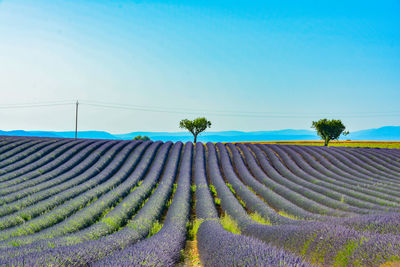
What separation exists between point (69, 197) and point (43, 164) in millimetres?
8506

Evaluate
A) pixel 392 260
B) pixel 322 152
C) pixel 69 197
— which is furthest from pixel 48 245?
pixel 322 152

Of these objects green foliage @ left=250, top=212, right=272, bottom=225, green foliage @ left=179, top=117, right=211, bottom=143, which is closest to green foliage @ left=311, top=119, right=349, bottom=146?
green foliage @ left=179, top=117, right=211, bottom=143

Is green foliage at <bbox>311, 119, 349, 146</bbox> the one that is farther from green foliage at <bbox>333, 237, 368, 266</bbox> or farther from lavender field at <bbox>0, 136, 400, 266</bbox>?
A: green foliage at <bbox>333, 237, 368, 266</bbox>

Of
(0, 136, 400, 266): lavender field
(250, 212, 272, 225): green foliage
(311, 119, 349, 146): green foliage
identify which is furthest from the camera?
(311, 119, 349, 146): green foliage

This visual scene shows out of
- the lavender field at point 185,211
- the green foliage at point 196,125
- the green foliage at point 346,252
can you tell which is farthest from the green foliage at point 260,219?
the green foliage at point 196,125

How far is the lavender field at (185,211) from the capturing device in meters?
3.11

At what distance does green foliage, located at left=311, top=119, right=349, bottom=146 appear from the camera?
46.5 meters

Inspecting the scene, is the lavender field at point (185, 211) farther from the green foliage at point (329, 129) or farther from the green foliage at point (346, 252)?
the green foliage at point (329, 129)

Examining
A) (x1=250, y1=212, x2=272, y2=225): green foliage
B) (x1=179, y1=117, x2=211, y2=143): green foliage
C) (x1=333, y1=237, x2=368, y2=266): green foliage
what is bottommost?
(x1=250, y1=212, x2=272, y2=225): green foliage

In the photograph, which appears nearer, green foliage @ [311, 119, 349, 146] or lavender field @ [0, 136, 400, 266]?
lavender field @ [0, 136, 400, 266]

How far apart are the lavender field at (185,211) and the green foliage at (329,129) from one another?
24643 mm

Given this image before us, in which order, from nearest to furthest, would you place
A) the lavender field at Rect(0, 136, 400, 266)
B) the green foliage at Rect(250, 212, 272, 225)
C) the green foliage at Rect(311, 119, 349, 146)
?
the lavender field at Rect(0, 136, 400, 266), the green foliage at Rect(250, 212, 272, 225), the green foliage at Rect(311, 119, 349, 146)

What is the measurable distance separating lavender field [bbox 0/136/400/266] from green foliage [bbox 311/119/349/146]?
24643mm

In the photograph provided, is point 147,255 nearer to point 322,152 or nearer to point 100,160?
point 100,160
